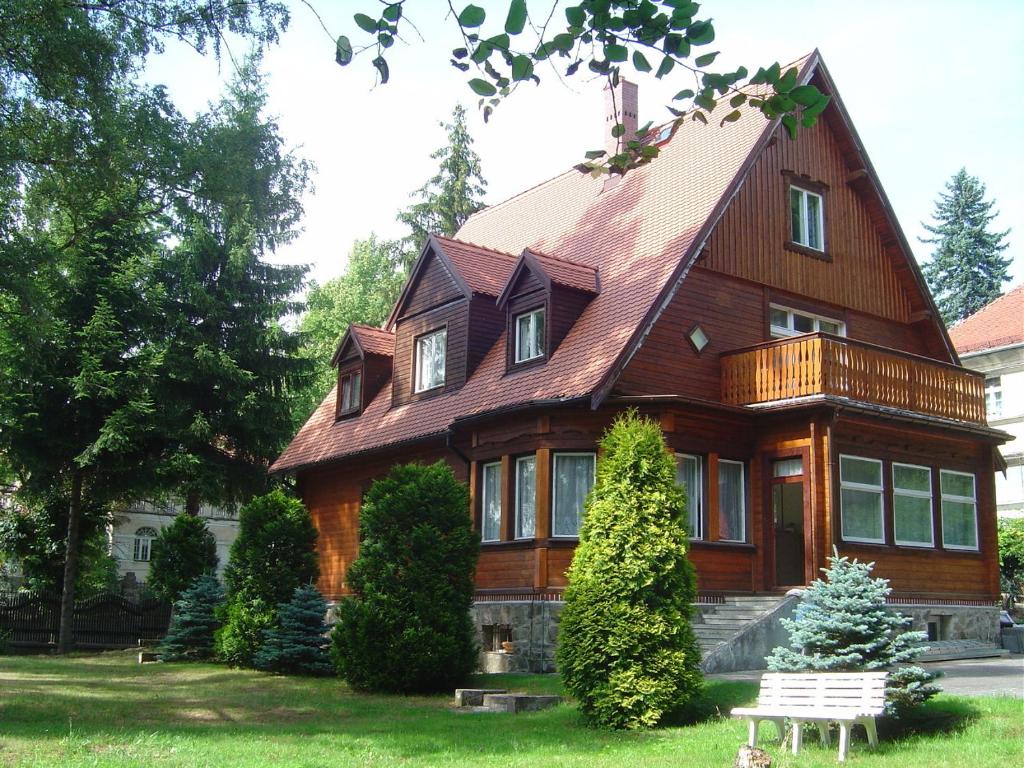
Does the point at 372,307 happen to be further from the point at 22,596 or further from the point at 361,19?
the point at 361,19

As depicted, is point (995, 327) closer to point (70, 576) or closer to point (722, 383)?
point (722, 383)

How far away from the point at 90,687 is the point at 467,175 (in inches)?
1216

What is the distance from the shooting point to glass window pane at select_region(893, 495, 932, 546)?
1995cm

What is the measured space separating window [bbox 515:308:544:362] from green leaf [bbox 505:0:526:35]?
14.3m

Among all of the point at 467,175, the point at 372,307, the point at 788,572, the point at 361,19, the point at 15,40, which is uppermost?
the point at 467,175

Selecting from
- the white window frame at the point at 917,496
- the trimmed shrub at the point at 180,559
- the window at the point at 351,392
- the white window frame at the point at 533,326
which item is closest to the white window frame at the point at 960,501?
the white window frame at the point at 917,496

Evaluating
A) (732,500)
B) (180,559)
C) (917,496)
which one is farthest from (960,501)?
(180,559)

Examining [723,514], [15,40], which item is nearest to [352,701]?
[723,514]

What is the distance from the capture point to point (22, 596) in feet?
89.9

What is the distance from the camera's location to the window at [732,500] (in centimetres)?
1898

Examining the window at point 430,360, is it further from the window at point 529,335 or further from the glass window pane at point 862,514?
the glass window pane at point 862,514

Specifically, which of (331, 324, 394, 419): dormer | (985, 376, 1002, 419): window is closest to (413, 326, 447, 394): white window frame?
(331, 324, 394, 419): dormer

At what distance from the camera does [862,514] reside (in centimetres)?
1934

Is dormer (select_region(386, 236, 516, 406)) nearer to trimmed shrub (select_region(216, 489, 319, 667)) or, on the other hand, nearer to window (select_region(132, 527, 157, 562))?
trimmed shrub (select_region(216, 489, 319, 667))
